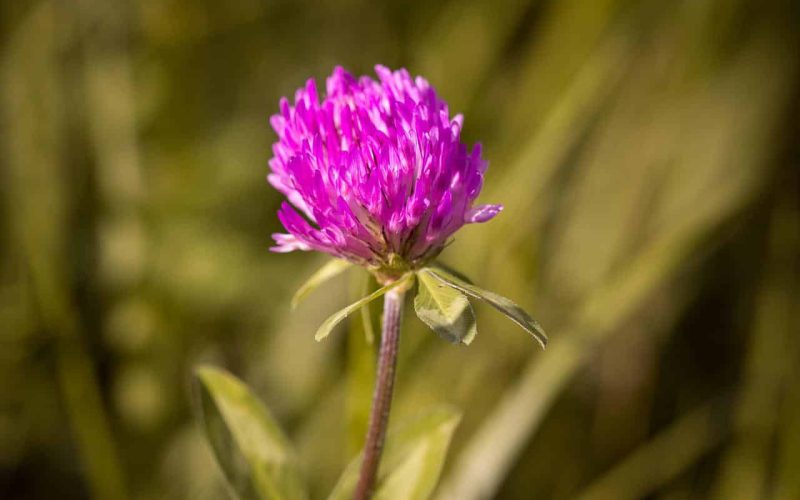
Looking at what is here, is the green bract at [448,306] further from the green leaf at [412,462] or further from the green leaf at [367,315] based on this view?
the green leaf at [412,462]

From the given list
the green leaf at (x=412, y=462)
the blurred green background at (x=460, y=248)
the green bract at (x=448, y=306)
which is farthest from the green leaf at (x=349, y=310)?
the blurred green background at (x=460, y=248)

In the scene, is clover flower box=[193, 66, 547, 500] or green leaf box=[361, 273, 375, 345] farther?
green leaf box=[361, 273, 375, 345]

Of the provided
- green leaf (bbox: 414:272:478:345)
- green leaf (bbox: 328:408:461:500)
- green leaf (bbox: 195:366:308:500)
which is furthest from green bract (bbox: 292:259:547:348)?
green leaf (bbox: 195:366:308:500)

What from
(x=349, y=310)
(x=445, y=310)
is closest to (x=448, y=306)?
(x=445, y=310)

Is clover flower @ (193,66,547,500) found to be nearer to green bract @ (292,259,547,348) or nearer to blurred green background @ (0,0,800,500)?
green bract @ (292,259,547,348)

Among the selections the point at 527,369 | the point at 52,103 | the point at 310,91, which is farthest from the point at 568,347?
the point at 52,103

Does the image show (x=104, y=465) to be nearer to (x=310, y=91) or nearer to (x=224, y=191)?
(x=224, y=191)
